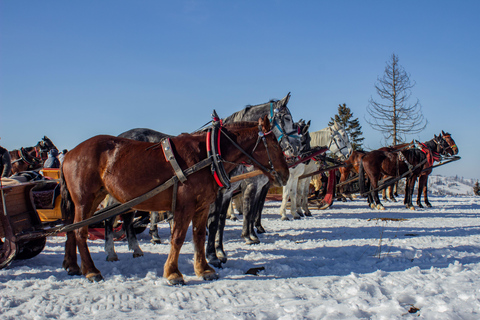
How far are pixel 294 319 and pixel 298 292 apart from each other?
32.4 inches

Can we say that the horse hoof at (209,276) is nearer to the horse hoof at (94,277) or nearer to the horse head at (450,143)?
the horse hoof at (94,277)

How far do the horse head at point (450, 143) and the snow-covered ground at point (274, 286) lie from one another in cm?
972

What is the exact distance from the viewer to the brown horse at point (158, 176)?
A: 4266 mm

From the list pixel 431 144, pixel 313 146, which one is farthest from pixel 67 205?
pixel 431 144

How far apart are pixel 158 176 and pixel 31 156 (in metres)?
9.68

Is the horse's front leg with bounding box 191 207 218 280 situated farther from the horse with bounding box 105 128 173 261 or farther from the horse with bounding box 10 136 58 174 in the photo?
the horse with bounding box 10 136 58 174

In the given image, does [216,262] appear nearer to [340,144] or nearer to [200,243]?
[200,243]

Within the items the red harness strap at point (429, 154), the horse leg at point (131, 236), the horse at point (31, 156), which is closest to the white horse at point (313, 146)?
the red harness strap at point (429, 154)

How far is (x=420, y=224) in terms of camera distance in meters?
9.61

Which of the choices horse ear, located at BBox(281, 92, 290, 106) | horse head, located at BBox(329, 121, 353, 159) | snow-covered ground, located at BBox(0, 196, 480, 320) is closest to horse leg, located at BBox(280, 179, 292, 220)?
horse head, located at BBox(329, 121, 353, 159)

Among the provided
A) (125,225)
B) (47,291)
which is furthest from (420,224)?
(47,291)

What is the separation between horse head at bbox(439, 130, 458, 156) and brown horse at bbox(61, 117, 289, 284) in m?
13.0

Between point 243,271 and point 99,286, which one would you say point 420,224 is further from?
point 99,286

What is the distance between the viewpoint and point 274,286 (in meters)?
3.99
